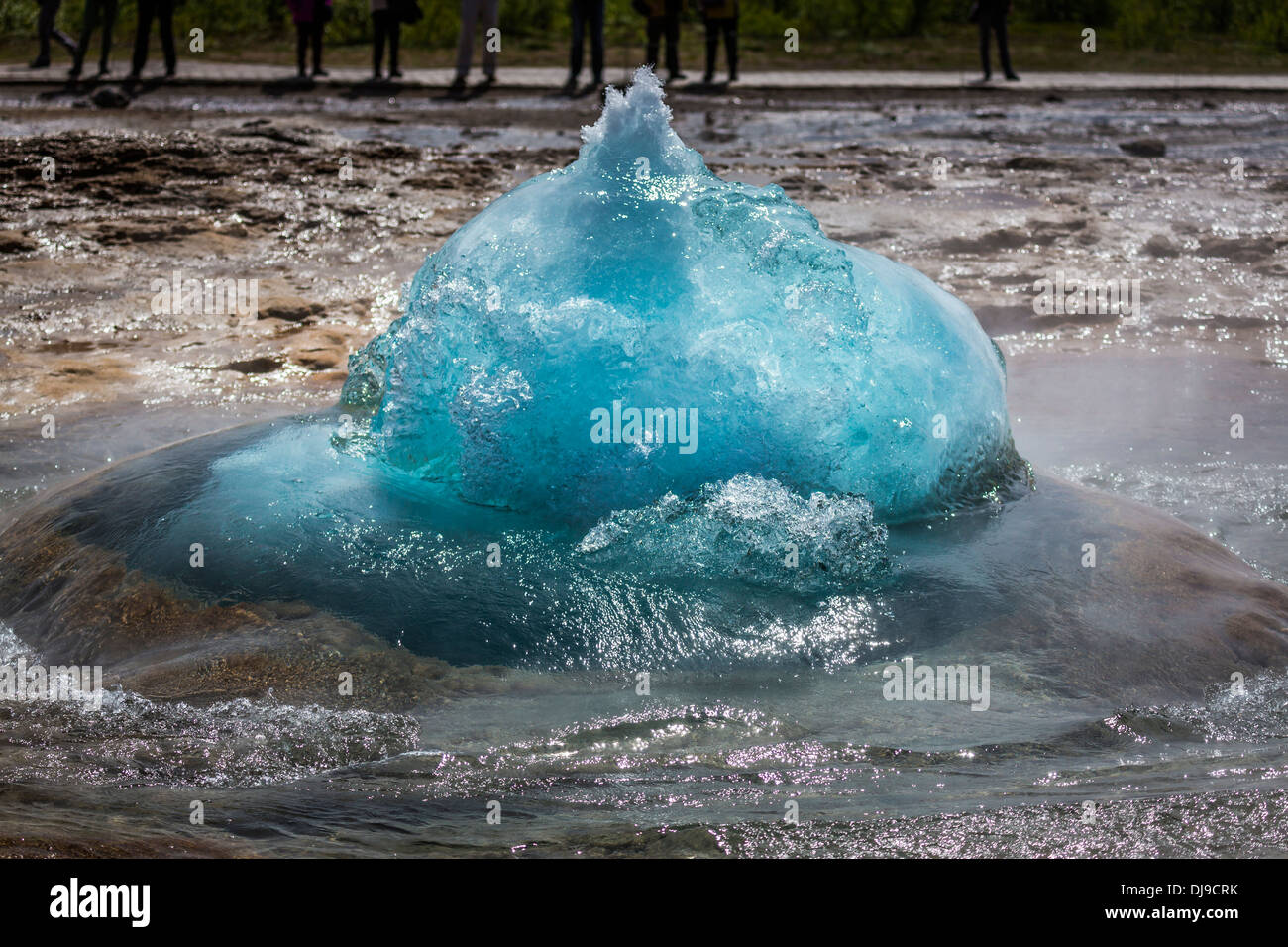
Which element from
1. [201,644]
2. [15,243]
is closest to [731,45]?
[15,243]

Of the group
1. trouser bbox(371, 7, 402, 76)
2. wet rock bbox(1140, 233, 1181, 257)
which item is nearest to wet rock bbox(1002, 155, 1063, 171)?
wet rock bbox(1140, 233, 1181, 257)

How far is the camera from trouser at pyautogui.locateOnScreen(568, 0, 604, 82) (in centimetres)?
1455

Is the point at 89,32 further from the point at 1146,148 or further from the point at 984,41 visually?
the point at 1146,148

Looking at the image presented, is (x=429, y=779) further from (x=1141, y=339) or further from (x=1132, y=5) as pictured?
(x=1132, y=5)

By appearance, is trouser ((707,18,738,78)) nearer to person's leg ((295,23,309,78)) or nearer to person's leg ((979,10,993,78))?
person's leg ((979,10,993,78))

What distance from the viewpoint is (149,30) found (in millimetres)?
14992

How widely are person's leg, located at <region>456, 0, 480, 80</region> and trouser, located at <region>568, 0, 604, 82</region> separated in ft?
3.40

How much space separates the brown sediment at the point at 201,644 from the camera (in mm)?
3293

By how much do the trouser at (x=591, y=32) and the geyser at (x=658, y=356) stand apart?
10937 millimetres

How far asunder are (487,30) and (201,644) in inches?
484

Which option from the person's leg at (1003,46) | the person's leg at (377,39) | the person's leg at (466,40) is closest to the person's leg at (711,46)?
the person's leg at (466,40)

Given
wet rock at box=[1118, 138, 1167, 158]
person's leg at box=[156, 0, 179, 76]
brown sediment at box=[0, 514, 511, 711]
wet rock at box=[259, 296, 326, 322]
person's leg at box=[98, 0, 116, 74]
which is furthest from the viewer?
person's leg at box=[156, 0, 179, 76]

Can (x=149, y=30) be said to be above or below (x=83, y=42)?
above

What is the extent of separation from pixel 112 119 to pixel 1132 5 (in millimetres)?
15535
